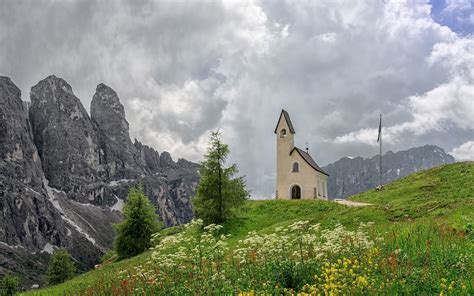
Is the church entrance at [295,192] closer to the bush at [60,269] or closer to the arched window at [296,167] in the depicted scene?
the arched window at [296,167]

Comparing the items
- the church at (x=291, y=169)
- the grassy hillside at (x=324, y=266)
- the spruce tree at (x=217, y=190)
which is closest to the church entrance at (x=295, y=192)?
the church at (x=291, y=169)

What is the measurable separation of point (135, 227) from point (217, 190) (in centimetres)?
1005

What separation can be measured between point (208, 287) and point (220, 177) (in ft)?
97.5

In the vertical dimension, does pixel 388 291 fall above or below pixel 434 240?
below

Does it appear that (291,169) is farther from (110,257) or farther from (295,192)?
(110,257)

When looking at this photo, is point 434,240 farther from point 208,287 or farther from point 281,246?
point 208,287

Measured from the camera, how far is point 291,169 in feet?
195

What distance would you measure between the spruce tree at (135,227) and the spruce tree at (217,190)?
5.91 metres

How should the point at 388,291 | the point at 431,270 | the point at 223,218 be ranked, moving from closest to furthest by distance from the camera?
the point at 388,291 → the point at 431,270 → the point at 223,218

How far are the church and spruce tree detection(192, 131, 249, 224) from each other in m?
18.5

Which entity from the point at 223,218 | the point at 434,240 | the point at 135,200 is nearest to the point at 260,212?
the point at 223,218

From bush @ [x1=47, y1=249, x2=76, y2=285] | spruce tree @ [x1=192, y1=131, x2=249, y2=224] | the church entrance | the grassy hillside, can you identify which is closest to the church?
the church entrance

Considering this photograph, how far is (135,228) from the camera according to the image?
→ 44.2 meters

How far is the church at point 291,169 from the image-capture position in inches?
2317
